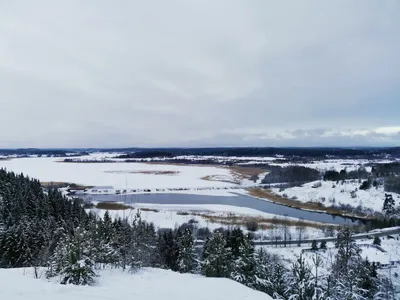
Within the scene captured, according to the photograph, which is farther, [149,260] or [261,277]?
[261,277]

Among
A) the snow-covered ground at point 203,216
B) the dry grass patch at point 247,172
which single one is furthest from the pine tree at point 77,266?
the dry grass patch at point 247,172

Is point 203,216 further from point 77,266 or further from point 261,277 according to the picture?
point 77,266

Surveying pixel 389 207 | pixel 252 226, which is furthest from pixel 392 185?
pixel 252 226

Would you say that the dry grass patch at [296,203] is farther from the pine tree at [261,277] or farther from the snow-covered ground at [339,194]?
the pine tree at [261,277]

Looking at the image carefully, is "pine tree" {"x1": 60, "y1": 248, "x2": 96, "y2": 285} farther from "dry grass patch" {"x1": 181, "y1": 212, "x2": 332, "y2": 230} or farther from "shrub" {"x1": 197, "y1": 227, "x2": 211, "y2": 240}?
"dry grass patch" {"x1": 181, "y1": 212, "x2": 332, "y2": 230}

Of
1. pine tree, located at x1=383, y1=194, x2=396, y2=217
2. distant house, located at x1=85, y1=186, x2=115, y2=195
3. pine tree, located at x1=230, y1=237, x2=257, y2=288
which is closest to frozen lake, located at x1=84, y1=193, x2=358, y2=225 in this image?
distant house, located at x1=85, y1=186, x2=115, y2=195
